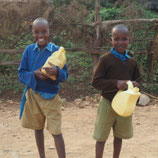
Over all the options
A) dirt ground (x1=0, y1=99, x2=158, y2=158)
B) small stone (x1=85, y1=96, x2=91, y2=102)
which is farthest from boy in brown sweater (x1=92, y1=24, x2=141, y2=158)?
small stone (x1=85, y1=96, x2=91, y2=102)

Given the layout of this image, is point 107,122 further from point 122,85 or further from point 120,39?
point 120,39

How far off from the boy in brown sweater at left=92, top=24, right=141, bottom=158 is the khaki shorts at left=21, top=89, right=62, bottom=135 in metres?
0.40

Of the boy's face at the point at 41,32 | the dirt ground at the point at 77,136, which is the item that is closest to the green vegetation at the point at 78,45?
the dirt ground at the point at 77,136

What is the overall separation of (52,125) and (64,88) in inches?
154

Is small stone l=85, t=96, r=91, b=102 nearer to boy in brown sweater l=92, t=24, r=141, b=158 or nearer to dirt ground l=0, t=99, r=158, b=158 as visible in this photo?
dirt ground l=0, t=99, r=158, b=158

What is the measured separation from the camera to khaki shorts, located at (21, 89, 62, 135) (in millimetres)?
2555

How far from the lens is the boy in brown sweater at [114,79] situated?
7.93 feet

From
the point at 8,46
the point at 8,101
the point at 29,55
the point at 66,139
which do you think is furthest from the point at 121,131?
the point at 8,46

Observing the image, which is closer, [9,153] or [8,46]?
[9,153]

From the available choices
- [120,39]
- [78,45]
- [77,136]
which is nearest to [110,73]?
[120,39]

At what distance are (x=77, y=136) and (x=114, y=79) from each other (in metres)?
1.72

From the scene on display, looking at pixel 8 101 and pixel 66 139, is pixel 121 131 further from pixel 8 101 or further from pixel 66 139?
pixel 8 101

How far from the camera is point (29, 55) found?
2594mm

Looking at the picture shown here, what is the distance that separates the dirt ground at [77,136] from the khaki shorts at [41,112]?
2.32 ft
